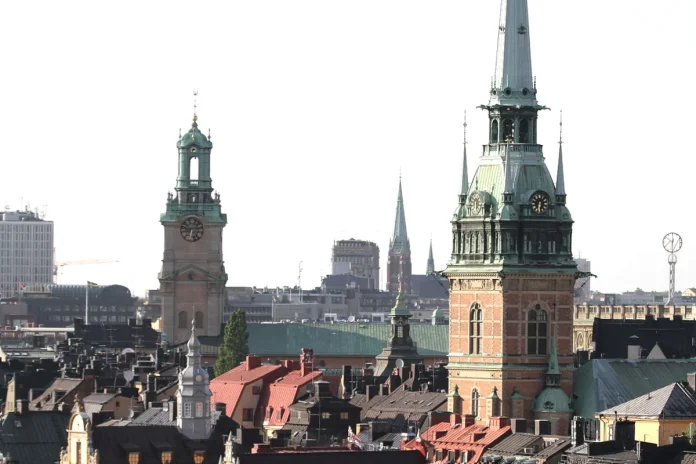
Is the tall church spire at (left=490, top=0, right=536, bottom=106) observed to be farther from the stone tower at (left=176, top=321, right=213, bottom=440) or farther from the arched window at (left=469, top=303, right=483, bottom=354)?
the stone tower at (left=176, top=321, right=213, bottom=440)

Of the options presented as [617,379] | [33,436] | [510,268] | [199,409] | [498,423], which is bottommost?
[33,436]

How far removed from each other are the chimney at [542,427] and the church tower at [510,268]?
15.8ft

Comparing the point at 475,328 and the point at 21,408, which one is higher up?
the point at 475,328

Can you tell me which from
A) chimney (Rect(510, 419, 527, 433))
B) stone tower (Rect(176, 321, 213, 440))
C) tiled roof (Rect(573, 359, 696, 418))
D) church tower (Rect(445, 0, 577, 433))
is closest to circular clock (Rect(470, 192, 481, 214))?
church tower (Rect(445, 0, 577, 433))

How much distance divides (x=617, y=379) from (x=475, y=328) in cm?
898

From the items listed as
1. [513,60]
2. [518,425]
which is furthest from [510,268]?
[513,60]

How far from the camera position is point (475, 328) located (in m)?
164

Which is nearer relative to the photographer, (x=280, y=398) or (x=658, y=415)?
(x=658, y=415)

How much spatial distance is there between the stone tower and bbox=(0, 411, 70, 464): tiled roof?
669cm

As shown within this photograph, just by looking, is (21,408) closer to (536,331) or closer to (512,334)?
(512,334)

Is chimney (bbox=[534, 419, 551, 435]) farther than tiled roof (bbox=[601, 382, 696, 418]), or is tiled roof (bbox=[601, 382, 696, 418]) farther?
chimney (bbox=[534, 419, 551, 435])

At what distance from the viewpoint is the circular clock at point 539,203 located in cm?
16338

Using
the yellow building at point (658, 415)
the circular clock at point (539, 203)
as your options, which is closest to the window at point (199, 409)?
the yellow building at point (658, 415)

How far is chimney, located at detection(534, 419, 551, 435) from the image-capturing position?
155m
